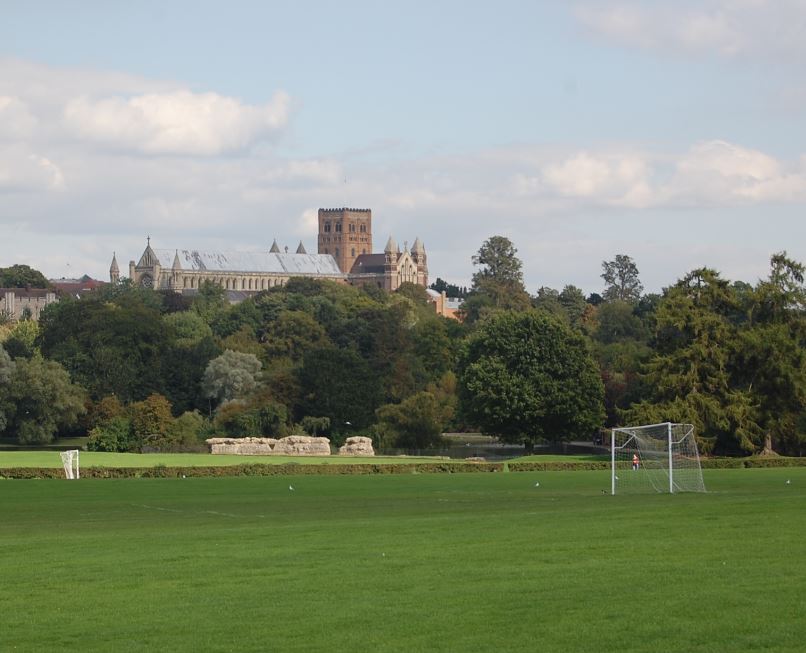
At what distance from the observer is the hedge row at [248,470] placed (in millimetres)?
58938

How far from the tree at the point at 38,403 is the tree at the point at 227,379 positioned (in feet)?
42.8

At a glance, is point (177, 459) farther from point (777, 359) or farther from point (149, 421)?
point (777, 359)

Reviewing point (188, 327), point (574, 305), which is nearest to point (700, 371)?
point (188, 327)

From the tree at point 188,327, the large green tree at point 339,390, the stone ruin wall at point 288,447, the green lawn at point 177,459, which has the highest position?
the tree at point 188,327

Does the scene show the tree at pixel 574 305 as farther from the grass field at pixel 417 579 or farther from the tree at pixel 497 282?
the grass field at pixel 417 579

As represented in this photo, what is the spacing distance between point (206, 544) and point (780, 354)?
58.4 meters

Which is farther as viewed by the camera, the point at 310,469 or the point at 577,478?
the point at 310,469

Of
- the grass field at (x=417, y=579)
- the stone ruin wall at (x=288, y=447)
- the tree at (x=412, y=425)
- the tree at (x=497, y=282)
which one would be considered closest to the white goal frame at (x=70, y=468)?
the grass field at (x=417, y=579)

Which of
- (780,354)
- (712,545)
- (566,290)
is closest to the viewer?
(712,545)

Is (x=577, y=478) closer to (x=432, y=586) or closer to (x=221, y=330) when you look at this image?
(x=432, y=586)

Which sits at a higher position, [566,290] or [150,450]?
[566,290]

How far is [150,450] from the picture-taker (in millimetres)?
94000

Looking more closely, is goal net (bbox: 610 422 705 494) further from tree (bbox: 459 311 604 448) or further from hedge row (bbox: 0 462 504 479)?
tree (bbox: 459 311 604 448)

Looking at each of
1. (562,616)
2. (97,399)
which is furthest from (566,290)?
(562,616)
